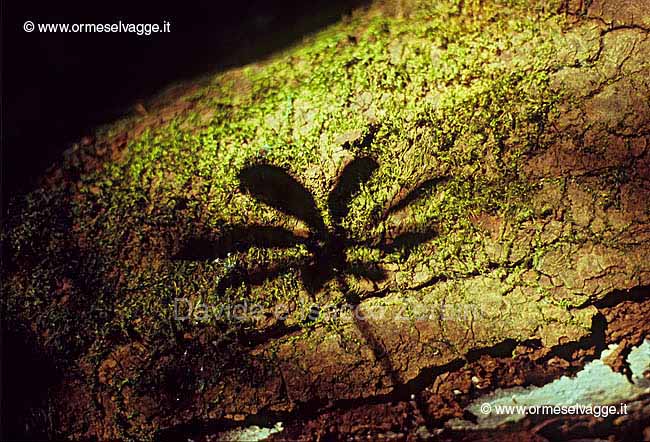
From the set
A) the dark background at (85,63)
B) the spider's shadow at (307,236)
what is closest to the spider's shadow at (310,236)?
the spider's shadow at (307,236)

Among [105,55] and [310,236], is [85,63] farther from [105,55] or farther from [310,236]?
[310,236]

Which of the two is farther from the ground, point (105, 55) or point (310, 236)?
point (105, 55)

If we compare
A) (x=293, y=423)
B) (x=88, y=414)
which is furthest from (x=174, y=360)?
(x=293, y=423)

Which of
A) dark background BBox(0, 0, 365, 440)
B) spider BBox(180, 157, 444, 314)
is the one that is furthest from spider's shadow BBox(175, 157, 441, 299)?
dark background BBox(0, 0, 365, 440)

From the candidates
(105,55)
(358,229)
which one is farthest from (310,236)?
(105,55)

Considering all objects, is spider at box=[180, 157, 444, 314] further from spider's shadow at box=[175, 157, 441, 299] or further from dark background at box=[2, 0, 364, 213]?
dark background at box=[2, 0, 364, 213]

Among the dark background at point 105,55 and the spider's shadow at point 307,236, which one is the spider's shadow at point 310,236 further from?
Result: the dark background at point 105,55

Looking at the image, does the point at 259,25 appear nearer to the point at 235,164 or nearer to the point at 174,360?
the point at 235,164
